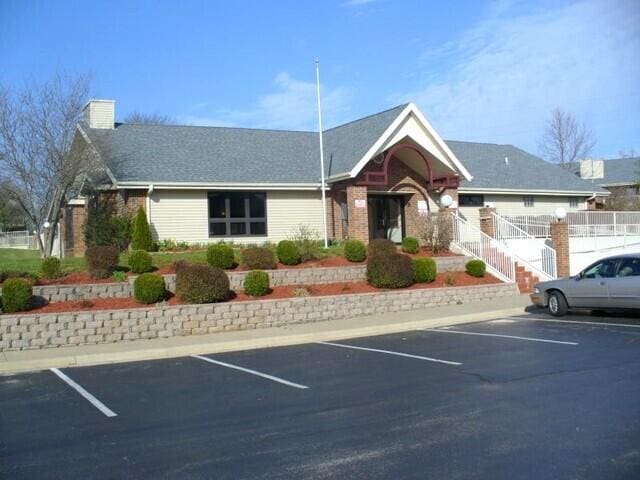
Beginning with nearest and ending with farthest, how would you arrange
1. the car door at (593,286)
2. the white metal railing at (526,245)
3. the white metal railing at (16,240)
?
the car door at (593,286) < the white metal railing at (526,245) < the white metal railing at (16,240)

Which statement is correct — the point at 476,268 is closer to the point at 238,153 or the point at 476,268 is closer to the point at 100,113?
the point at 238,153

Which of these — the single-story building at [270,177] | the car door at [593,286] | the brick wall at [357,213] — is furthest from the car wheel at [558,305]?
the single-story building at [270,177]

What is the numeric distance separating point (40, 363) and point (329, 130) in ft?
65.8

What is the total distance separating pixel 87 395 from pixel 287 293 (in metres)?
8.58

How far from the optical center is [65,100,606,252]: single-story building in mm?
22875

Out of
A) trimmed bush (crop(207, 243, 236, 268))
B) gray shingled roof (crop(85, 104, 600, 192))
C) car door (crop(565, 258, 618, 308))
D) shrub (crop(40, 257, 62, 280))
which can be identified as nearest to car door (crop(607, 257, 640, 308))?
car door (crop(565, 258, 618, 308))

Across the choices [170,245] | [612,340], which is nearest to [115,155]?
[170,245]

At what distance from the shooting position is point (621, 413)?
7.18m

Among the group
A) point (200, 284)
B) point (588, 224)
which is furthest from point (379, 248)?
point (588, 224)

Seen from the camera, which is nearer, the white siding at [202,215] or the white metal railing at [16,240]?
the white siding at [202,215]

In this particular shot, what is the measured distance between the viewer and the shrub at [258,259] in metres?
18.8

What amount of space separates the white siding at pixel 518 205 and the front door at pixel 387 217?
132 inches

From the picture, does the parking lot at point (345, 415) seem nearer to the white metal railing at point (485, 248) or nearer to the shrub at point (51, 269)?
the shrub at point (51, 269)

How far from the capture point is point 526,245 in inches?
916
